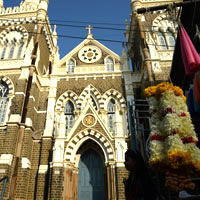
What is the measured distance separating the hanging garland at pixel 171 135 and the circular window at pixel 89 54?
12.7 meters

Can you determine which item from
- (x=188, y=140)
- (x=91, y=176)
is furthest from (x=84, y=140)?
(x=188, y=140)

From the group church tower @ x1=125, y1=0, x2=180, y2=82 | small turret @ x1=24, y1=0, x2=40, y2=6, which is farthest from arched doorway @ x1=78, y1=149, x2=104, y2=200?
small turret @ x1=24, y1=0, x2=40, y2=6

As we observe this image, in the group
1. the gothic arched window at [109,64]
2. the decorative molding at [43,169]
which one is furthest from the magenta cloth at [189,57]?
the gothic arched window at [109,64]

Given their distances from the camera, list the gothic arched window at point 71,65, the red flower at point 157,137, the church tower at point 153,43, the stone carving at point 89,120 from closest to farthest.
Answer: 1. the red flower at point 157,137
2. the stone carving at point 89,120
3. the church tower at point 153,43
4. the gothic arched window at point 71,65

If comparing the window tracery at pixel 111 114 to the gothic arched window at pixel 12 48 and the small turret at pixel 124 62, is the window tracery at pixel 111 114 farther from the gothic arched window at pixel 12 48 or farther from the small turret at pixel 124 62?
the gothic arched window at pixel 12 48

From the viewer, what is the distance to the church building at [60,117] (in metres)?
11.5

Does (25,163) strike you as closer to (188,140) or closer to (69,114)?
(69,114)

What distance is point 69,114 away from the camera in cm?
1494

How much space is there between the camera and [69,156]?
1200cm

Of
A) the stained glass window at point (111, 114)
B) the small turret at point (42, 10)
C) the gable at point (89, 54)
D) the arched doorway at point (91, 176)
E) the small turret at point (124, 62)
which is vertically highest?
the small turret at point (42, 10)

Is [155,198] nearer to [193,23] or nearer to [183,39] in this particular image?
[183,39]

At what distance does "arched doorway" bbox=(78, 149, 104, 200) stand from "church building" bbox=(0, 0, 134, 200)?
0.18 ft

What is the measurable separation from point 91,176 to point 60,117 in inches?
174

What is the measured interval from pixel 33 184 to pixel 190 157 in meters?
10.7
